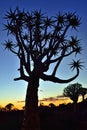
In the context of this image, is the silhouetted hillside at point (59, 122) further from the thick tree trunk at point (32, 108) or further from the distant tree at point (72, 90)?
the thick tree trunk at point (32, 108)

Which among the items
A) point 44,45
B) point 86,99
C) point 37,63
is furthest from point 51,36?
point 86,99

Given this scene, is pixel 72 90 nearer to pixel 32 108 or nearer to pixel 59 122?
pixel 59 122

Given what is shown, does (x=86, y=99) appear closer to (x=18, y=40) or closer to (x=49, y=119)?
(x=49, y=119)

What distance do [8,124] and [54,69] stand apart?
41.8ft

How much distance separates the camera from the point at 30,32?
17078mm

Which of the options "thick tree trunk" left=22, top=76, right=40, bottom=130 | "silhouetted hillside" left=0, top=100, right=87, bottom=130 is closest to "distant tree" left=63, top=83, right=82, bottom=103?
"silhouetted hillside" left=0, top=100, right=87, bottom=130

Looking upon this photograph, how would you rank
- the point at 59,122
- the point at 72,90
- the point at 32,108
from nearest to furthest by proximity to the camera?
1. the point at 32,108
2. the point at 59,122
3. the point at 72,90

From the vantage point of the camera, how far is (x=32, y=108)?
1611cm

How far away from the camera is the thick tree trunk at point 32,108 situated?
1600 centimetres

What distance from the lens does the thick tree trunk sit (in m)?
16.0

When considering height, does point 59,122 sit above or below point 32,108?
below

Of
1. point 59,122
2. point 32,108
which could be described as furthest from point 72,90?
point 32,108

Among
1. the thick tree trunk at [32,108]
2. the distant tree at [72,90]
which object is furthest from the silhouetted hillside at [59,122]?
the thick tree trunk at [32,108]

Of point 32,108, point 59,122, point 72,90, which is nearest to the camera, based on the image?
point 32,108
